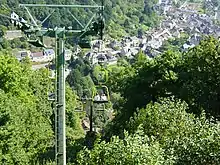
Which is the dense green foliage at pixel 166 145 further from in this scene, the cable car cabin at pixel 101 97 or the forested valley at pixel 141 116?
the cable car cabin at pixel 101 97

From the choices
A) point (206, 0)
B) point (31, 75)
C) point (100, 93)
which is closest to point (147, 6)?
point (206, 0)

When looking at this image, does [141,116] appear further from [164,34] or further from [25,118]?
[164,34]

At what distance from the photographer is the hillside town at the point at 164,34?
168 ft

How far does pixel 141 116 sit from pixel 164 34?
57.9 m

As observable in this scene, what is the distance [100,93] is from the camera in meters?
7.00

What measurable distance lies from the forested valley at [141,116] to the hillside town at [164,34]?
29543 mm

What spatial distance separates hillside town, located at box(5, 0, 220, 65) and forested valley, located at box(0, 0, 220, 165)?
29543 mm

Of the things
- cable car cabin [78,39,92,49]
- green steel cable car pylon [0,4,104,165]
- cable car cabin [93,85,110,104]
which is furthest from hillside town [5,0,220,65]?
green steel cable car pylon [0,4,104,165]

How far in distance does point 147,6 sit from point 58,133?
7245 centimetres

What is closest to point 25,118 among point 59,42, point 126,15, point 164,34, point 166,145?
point 166,145

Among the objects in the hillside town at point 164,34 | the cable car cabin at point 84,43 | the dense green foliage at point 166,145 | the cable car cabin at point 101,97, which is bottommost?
the dense green foliage at point 166,145

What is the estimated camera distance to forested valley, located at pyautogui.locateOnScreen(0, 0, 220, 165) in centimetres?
707

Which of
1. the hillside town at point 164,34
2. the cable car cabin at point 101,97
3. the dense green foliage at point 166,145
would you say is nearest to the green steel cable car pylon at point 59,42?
the cable car cabin at point 101,97

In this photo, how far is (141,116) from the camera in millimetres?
9484
